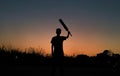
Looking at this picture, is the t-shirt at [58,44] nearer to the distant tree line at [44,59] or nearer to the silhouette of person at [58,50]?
the silhouette of person at [58,50]

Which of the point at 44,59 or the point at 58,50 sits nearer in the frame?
the point at 58,50

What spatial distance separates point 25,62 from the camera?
28594 mm

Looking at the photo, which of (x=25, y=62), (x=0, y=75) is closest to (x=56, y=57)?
(x=0, y=75)

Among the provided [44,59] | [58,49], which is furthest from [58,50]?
[44,59]

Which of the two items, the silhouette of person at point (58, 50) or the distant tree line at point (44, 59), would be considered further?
the distant tree line at point (44, 59)

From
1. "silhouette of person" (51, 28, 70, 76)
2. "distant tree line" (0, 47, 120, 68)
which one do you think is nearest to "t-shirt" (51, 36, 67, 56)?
"silhouette of person" (51, 28, 70, 76)

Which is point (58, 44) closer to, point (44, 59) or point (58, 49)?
point (58, 49)

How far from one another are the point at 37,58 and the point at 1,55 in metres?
3.07

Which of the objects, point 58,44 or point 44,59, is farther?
point 44,59

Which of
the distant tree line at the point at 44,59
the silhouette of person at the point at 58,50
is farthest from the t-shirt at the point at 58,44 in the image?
the distant tree line at the point at 44,59

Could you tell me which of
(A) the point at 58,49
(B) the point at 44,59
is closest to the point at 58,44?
(A) the point at 58,49

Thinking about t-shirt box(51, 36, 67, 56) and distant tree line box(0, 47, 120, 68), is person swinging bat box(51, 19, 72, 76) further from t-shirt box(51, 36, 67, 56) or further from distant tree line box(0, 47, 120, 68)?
distant tree line box(0, 47, 120, 68)

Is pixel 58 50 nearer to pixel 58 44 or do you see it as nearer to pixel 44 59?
pixel 58 44

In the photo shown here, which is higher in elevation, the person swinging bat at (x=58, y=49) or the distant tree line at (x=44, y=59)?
the distant tree line at (x=44, y=59)
